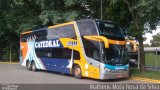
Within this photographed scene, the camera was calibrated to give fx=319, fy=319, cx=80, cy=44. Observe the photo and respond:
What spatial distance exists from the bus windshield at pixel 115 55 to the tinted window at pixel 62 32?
10.6 ft

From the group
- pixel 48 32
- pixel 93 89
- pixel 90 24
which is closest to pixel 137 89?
pixel 93 89

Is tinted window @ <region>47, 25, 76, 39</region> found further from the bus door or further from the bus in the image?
the bus door

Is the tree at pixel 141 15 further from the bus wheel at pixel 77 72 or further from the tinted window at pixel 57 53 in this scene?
the bus wheel at pixel 77 72

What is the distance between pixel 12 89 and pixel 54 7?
19711mm

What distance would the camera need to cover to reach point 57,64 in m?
23.8

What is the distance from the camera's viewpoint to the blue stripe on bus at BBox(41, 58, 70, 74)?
22766 mm

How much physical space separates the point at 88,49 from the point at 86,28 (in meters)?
1.46

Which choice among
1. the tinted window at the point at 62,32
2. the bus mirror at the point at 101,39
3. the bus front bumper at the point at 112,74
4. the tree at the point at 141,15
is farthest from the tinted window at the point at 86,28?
the tree at the point at 141,15

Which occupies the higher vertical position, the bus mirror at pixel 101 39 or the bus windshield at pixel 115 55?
the bus mirror at pixel 101 39

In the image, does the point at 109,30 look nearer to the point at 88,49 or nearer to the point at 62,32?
the point at 88,49

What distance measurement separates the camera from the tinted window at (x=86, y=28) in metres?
20.3

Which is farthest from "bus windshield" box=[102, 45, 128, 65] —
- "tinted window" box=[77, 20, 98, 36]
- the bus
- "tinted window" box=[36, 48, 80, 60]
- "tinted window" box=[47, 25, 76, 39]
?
"tinted window" box=[47, 25, 76, 39]

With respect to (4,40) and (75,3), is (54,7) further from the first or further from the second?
(4,40)

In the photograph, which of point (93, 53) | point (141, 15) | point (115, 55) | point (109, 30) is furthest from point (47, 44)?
point (141, 15)
